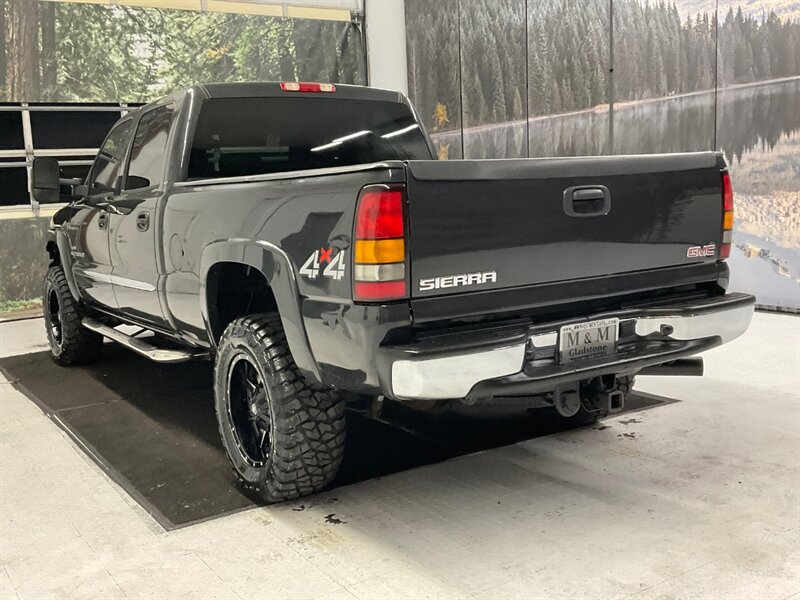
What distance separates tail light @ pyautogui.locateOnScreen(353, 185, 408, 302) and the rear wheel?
12.0ft

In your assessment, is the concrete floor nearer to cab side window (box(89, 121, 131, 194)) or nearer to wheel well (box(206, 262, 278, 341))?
wheel well (box(206, 262, 278, 341))

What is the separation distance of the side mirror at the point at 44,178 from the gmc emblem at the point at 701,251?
11.4 feet

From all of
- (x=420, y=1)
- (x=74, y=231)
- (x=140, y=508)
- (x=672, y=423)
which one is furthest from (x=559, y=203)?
(x=420, y=1)

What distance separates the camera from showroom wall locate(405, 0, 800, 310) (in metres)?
6.30

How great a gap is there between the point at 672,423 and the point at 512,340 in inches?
69.9

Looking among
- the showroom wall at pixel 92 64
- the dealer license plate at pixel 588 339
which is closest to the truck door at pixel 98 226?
the dealer license plate at pixel 588 339

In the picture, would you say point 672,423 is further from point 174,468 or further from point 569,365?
→ point 174,468

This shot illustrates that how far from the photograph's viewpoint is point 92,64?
9.53 meters

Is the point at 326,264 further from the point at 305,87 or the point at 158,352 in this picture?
the point at 305,87

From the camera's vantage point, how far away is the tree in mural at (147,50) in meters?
9.12

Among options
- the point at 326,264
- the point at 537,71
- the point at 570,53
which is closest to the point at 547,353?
the point at 326,264

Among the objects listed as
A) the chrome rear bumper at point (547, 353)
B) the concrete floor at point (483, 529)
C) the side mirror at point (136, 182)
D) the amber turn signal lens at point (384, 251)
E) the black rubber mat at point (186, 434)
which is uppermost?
the side mirror at point (136, 182)

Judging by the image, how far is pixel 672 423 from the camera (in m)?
3.86

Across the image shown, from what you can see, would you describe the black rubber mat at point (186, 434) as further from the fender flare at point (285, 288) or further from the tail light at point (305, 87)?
the tail light at point (305, 87)
